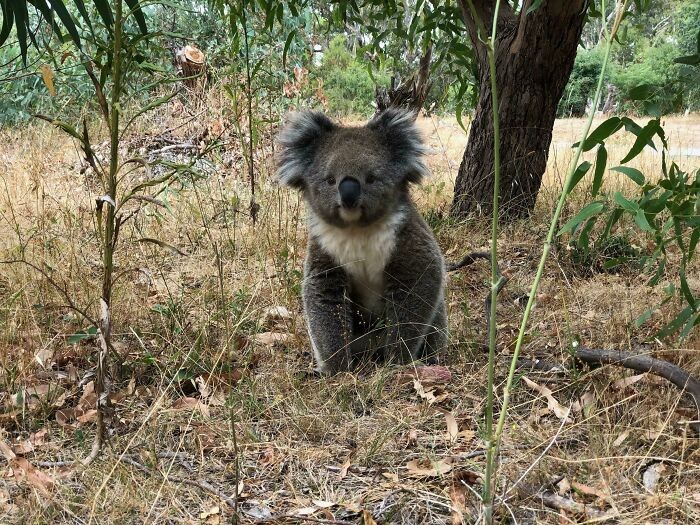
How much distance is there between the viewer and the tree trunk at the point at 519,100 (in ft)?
15.4

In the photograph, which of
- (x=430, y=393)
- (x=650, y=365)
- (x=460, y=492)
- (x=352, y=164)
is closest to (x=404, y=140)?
(x=352, y=164)

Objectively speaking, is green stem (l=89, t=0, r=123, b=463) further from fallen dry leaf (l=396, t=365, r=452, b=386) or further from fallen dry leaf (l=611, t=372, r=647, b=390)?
fallen dry leaf (l=611, t=372, r=647, b=390)

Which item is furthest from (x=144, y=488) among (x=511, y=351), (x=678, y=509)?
(x=511, y=351)

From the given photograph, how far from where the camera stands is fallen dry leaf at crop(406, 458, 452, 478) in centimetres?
217

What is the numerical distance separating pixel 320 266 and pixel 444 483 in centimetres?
145

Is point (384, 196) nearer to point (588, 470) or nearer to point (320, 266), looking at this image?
point (320, 266)

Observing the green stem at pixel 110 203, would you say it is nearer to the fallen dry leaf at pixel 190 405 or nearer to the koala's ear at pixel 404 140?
the fallen dry leaf at pixel 190 405

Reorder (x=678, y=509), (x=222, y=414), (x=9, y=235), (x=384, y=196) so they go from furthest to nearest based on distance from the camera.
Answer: (x=9, y=235) → (x=384, y=196) → (x=222, y=414) → (x=678, y=509)

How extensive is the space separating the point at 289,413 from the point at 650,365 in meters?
1.33

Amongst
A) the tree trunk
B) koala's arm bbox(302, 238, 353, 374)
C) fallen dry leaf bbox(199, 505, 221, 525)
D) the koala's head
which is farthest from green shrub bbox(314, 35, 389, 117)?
fallen dry leaf bbox(199, 505, 221, 525)

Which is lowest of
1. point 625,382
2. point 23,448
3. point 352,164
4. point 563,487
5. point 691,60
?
point 23,448

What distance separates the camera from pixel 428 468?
2240mm

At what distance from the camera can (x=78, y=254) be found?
428 cm

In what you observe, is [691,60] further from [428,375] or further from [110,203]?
[110,203]
